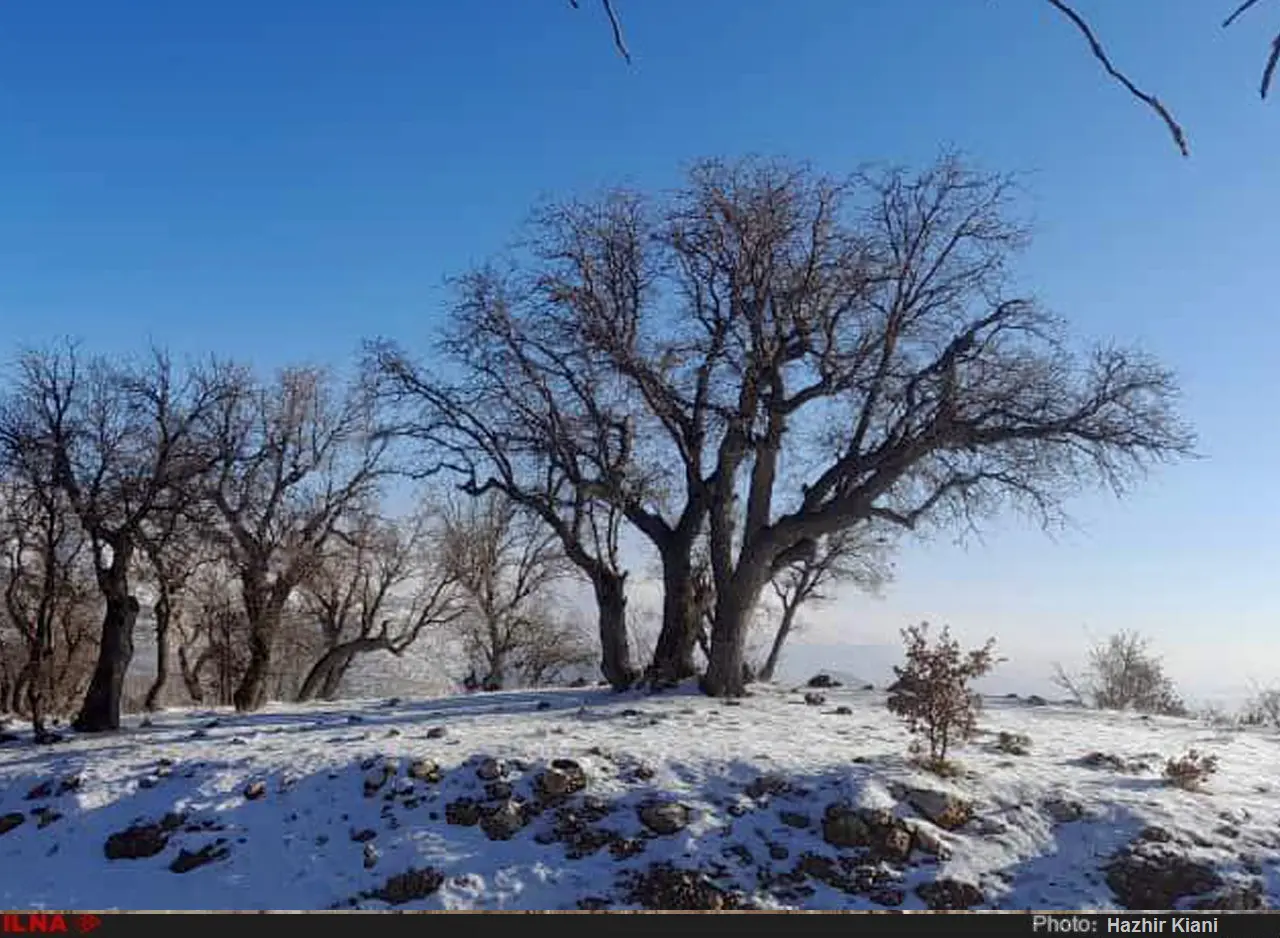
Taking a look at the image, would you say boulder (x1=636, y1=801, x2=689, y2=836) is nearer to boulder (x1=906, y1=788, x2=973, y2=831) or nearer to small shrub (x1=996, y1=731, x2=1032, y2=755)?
boulder (x1=906, y1=788, x2=973, y2=831)

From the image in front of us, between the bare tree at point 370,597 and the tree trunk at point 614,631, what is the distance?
8.50m

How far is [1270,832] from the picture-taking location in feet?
28.9

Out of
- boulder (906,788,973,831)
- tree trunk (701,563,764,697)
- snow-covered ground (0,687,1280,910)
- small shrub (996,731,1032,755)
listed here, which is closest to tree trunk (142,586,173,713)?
snow-covered ground (0,687,1280,910)

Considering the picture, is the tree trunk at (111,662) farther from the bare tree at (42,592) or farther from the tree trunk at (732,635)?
the tree trunk at (732,635)

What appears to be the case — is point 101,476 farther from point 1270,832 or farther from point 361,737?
point 1270,832

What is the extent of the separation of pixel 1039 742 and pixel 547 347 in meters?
9.92

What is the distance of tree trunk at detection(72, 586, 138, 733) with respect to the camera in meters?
14.8

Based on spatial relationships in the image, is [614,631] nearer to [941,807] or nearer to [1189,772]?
[941,807]

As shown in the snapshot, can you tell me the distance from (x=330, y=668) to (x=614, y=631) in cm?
1240

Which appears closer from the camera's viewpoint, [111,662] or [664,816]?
[664,816]
